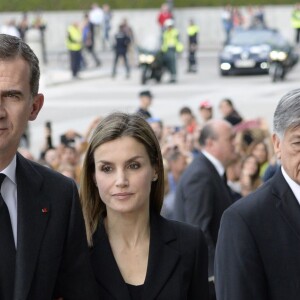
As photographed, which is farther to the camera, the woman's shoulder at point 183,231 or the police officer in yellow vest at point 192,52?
the police officer in yellow vest at point 192,52

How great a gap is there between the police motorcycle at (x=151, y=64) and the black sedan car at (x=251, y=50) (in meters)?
2.68

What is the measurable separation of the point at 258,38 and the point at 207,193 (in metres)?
28.9

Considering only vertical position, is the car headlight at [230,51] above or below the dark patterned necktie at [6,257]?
below

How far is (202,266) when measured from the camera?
171 inches

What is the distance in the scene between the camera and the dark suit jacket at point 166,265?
419cm

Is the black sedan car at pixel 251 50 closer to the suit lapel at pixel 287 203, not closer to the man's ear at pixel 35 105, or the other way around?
the suit lapel at pixel 287 203

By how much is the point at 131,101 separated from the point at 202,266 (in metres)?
26.1

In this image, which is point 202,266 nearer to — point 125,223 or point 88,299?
point 125,223

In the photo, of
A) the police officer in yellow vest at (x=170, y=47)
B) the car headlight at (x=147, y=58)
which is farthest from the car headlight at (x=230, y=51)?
the car headlight at (x=147, y=58)

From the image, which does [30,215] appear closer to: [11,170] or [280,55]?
[11,170]

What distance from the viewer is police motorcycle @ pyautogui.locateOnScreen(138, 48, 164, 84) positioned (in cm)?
3362

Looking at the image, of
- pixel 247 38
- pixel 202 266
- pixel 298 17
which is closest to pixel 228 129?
pixel 202 266

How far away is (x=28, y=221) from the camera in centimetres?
366

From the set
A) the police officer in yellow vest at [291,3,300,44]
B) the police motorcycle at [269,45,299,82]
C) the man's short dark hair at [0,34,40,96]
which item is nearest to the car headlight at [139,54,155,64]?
the police motorcycle at [269,45,299,82]
